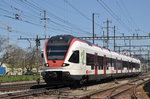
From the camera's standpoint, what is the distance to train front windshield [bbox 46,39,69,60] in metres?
20.7

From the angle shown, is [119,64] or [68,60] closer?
[68,60]

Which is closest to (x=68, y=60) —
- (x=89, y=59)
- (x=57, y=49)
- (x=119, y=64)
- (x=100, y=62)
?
(x=57, y=49)

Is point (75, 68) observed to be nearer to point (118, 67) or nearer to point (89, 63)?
point (89, 63)

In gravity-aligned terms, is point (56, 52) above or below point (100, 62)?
above

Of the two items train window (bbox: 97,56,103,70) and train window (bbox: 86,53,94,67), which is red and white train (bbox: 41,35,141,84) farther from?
train window (bbox: 97,56,103,70)

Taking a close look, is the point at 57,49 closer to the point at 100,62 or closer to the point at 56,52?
the point at 56,52

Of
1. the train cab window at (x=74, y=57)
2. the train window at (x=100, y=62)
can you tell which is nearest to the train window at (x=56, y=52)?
the train cab window at (x=74, y=57)

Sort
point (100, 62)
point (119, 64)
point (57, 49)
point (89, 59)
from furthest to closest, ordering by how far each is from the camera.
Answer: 1. point (119, 64)
2. point (100, 62)
3. point (89, 59)
4. point (57, 49)

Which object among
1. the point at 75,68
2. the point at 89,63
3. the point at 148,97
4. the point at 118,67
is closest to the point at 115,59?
the point at 118,67

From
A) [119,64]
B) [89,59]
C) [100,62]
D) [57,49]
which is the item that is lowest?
[119,64]

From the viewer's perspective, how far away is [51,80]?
821 inches

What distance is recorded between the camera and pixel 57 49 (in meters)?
21.1

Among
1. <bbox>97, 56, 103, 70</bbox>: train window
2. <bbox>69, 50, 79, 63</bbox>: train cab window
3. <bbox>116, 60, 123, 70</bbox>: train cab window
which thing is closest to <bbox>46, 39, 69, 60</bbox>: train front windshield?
<bbox>69, 50, 79, 63</bbox>: train cab window

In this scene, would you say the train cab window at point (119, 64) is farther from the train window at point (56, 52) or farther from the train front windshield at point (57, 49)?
the train window at point (56, 52)
